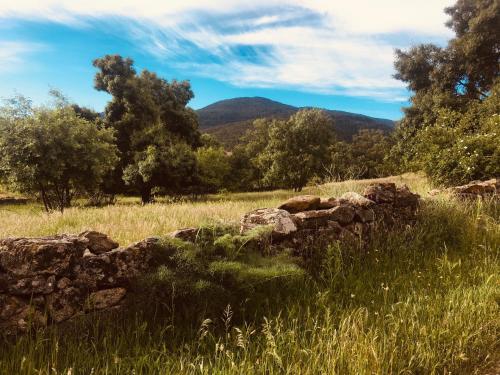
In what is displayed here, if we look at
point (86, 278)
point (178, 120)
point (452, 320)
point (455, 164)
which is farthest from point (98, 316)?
point (178, 120)

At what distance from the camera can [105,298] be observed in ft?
11.6

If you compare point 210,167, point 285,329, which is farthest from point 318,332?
point 210,167

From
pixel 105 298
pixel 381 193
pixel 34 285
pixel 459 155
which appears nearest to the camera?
pixel 34 285

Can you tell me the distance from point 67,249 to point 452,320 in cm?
406

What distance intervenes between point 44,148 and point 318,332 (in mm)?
17355

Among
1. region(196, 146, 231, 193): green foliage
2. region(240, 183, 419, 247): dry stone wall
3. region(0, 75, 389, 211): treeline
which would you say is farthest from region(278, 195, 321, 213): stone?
region(196, 146, 231, 193): green foliage

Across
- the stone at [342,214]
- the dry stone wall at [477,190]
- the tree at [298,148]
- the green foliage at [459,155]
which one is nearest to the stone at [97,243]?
the stone at [342,214]

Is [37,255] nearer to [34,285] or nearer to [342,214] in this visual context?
[34,285]

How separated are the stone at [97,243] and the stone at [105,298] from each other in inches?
17.3

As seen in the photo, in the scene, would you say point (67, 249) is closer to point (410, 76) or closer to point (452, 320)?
point (452, 320)

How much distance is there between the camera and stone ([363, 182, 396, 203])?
7035 millimetres

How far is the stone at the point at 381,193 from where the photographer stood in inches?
277

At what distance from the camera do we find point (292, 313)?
3.85 meters

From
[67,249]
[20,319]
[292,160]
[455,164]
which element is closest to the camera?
[20,319]
